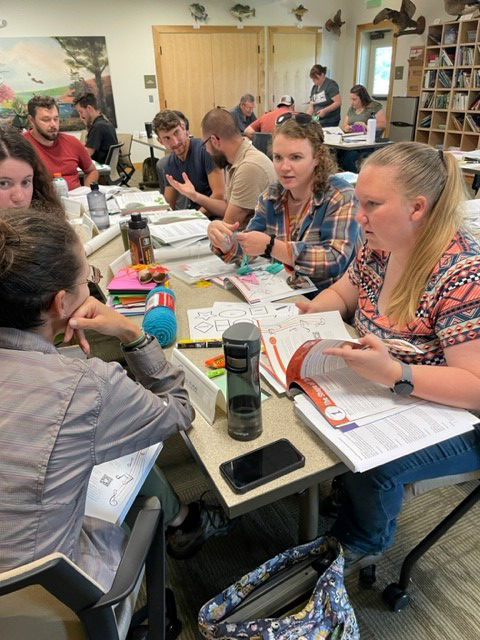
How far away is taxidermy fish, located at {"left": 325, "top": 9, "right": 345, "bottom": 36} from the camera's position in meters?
8.34

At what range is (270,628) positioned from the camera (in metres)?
0.96

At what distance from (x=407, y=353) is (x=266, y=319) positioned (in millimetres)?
441

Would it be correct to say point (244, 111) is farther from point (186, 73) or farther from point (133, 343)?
point (133, 343)

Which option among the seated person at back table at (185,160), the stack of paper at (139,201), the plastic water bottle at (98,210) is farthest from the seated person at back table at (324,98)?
the plastic water bottle at (98,210)

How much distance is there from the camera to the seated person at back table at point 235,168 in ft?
7.96

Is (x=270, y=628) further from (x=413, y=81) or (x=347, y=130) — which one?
(x=413, y=81)

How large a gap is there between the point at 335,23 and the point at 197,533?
30.8ft

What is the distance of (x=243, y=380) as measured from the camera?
0.90m

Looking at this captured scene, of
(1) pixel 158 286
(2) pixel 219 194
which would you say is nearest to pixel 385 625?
(1) pixel 158 286

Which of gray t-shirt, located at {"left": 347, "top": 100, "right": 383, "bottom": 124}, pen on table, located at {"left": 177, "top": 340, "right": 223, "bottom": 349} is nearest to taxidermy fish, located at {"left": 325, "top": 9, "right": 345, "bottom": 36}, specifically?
gray t-shirt, located at {"left": 347, "top": 100, "right": 383, "bottom": 124}

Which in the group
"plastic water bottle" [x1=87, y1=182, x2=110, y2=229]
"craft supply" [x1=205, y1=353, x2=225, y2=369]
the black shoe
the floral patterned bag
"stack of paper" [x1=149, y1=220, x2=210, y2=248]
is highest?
"plastic water bottle" [x1=87, y1=182, x2=110, y2=229]

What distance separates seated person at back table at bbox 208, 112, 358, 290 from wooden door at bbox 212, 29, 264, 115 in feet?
23.3

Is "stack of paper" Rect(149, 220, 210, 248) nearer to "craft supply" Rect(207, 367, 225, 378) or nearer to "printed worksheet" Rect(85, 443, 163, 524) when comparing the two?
"craft supply" Rect(207, 367, 225, 378)

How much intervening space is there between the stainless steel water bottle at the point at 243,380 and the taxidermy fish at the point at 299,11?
903 centimetres
